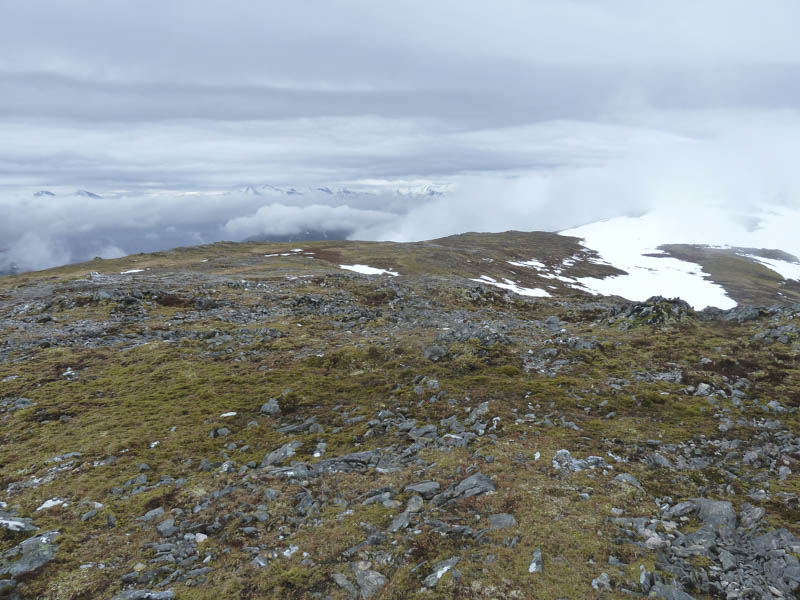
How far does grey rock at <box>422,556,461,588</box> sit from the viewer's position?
8844 millimetres

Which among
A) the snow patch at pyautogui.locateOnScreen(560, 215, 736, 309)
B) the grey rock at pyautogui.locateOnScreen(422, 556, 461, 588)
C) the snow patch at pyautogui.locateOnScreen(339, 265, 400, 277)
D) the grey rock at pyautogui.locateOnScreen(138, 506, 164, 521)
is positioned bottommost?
the snow patch at pyautogui.locateOnScreen(560, 215, 736, 309)

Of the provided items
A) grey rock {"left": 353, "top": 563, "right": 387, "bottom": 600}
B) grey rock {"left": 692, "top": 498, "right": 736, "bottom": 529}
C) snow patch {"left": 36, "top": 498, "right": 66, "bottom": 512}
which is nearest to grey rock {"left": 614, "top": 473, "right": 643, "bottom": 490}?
grey rock {"left": 692, "top": 498, "right": 736, "bottom": 529}

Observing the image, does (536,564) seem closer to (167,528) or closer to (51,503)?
(167,528)

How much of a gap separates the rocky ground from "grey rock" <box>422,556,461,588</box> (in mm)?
49

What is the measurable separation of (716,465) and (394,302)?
33261 mm

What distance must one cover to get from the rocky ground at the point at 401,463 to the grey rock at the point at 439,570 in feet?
0.16

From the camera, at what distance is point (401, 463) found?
46.2 feet

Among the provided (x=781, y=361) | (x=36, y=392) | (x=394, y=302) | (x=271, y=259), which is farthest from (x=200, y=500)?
(x=271, y=259)

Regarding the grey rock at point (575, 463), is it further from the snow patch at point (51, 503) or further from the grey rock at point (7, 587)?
the snow patch at point (51, 503)

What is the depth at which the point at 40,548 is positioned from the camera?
10.4 m

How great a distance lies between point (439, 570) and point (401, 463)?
16.6 feet

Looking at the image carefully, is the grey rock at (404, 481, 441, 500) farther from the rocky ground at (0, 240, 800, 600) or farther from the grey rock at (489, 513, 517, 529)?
the grey rock at (489, 513, 517, 529)

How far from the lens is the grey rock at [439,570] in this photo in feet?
29.0

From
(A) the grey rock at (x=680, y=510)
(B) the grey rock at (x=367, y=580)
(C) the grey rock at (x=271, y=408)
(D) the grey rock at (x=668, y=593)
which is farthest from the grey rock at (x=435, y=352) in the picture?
(D) the grey rock at (x=668, y=593)
